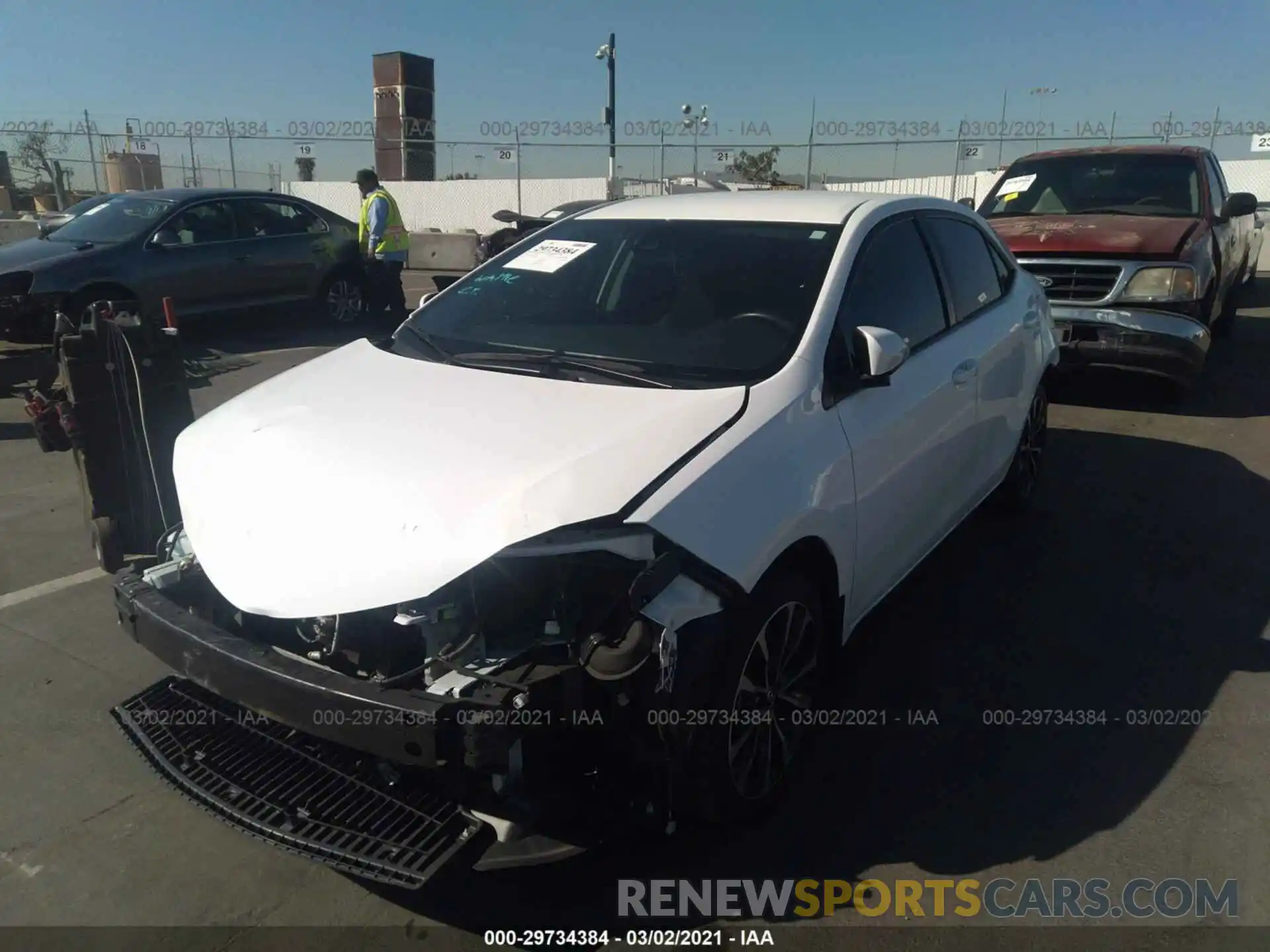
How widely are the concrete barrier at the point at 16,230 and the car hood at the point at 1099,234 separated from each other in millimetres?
15320

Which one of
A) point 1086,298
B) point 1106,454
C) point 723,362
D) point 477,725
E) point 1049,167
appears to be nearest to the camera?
point 477,725

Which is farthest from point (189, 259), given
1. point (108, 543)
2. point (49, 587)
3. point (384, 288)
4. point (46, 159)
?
point (46, 159)

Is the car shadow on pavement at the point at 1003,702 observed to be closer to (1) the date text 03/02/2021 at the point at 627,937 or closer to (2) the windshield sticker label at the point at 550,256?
(1) the date text 03/02/2021 at the point at 627,937

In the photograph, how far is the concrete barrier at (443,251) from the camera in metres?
19.6

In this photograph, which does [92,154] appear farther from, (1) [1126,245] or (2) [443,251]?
(1) [1126,245]

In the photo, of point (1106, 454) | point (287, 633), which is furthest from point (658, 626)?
point (1106, 454)

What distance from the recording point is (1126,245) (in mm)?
7305

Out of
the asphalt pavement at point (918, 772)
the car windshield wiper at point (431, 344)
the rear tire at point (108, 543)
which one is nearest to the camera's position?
the asphalt pavement at point (918, 772)

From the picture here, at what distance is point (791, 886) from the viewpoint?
260 cm

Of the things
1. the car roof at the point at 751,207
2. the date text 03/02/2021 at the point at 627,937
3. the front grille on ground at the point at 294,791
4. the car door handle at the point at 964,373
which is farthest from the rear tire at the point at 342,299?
the date text 03/02/2021 at the point at 627,937

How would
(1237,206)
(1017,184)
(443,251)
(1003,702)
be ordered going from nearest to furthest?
(1003,702) → (1237,206) → (1017,184) → (443,251)

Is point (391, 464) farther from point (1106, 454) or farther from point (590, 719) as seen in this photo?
point (1106, 454)

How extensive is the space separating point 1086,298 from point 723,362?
17.9 ft

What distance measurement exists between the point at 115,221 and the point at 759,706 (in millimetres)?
9298
